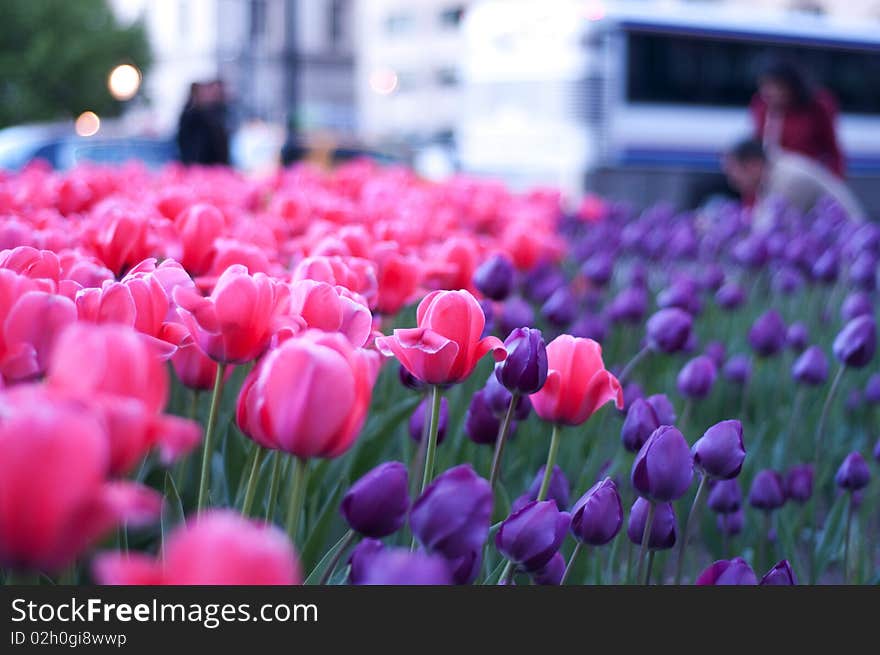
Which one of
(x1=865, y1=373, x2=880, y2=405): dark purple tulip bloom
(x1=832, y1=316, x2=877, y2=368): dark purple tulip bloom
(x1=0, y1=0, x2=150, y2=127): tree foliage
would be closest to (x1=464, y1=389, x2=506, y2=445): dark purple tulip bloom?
(x1=832, y1=316, x2=877, y2=368): dark purple tulip bloom

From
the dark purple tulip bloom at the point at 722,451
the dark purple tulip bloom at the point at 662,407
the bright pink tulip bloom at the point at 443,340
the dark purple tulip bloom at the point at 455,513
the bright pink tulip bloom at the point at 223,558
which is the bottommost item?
the dark purple tulip bloom at the point at 662,407

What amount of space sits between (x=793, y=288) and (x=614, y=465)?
8.20 ft

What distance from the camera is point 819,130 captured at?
8.57 metres

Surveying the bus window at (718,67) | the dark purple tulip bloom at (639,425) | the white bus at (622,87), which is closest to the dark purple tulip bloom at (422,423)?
the dark purple tulip bloom at (639,425)

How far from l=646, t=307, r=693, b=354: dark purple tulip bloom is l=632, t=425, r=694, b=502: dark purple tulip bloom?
96cm

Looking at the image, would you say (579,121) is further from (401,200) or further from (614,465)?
(614,465)

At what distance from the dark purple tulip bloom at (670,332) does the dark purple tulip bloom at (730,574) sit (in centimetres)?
109

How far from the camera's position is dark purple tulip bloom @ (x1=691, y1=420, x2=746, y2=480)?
1394mm

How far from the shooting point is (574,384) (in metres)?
1.38

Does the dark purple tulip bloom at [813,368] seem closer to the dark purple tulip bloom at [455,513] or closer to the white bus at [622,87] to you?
the dark purple tulip bloom at [455,513]

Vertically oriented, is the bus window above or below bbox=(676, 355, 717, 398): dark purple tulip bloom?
above

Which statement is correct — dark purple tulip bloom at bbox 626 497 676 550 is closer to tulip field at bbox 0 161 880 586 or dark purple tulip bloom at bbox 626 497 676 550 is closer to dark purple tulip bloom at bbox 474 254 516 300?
tulip field at bbox 0 161 880 586

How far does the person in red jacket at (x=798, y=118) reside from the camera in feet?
26.6

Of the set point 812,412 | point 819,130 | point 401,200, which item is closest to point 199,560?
point 812,412
